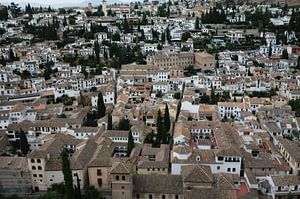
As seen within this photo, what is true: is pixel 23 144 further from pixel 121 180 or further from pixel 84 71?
pixel 84 71

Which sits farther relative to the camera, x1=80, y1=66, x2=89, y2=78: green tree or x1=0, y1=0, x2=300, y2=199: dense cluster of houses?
x1=80, y1=66, x2=89, y2=78: green tree

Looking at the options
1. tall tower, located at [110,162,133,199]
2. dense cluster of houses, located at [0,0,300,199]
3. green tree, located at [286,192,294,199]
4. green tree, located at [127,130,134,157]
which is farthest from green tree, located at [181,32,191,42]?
tall tower, located at [110,162,133,199]

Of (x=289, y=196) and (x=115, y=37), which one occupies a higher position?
(x=115, y=37)

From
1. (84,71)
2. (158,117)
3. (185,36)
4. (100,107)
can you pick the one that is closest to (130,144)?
(158,117)

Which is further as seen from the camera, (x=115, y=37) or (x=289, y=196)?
(x=115, y=37)

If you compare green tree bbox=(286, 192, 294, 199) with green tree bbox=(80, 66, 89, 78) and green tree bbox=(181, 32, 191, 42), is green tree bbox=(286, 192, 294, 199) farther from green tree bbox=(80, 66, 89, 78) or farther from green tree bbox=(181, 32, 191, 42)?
green tree bbox=(181, 32, 191, 42)

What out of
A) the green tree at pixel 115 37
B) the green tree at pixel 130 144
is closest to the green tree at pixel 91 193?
the green tree at pixel 130 144

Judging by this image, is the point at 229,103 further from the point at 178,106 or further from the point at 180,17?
the point at 180,17

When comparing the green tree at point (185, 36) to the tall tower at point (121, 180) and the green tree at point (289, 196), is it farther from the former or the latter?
the tall tower at point (121, 180)

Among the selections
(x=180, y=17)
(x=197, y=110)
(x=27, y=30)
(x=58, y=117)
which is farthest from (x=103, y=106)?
(x=180, y=17)

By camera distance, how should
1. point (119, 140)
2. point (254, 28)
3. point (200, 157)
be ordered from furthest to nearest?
point (254, 28), point (119, 140), point (200, 157)

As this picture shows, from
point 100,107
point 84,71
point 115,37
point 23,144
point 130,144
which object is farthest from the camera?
point 115,37
